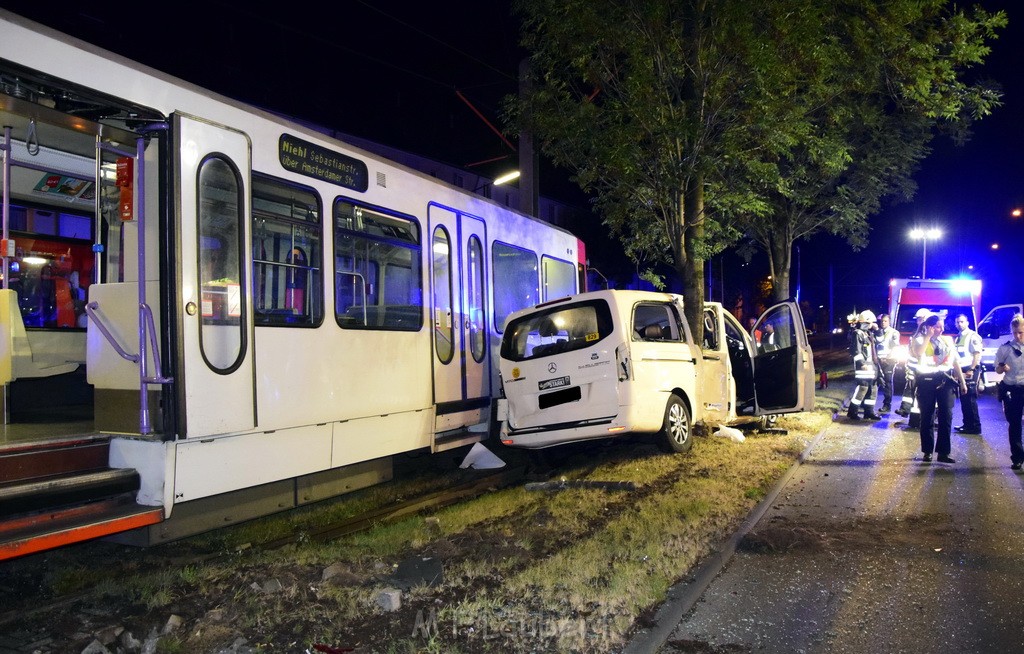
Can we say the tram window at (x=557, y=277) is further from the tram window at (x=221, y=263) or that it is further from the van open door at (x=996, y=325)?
the van open door at (x=996, y=325)

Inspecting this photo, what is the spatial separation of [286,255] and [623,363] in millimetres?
3684

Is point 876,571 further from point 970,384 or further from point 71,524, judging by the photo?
point 970,384

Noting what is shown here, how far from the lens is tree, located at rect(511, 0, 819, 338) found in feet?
30.1

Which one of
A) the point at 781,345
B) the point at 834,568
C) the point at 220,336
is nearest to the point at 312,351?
the point at 220,336

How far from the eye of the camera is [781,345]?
35.8 feet

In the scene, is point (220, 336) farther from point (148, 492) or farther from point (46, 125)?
point (46, 125)

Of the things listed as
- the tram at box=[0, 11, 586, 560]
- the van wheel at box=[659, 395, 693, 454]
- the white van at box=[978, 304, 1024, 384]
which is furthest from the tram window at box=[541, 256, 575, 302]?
the white van at box=[978, 304, 1024, 384]

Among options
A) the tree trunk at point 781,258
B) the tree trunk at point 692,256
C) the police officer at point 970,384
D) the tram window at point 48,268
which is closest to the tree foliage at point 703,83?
the tree trunk at point 692,256

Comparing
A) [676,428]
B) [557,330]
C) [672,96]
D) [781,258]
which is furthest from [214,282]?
[781,258]

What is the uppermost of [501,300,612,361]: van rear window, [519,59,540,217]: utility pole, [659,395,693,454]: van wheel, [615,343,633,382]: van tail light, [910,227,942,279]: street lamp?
[910,227,942,279]: street lamp

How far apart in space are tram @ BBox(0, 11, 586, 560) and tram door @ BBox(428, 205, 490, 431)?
7cm

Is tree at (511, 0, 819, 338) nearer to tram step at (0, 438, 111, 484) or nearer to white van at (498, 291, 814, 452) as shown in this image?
white van at (498, 291, 814, 452)

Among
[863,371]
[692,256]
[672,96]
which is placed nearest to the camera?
[672,96]

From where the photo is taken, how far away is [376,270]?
23.3 feet
